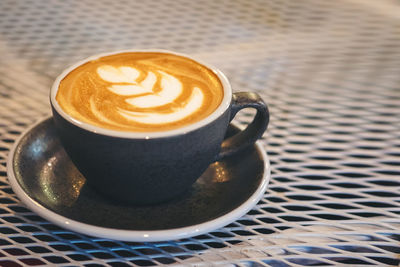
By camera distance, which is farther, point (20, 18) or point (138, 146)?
point (20, 18)

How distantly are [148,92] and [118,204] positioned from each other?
150 millimetres

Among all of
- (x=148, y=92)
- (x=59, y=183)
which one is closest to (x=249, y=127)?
(x=148, y=92)

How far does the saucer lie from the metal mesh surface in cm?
3

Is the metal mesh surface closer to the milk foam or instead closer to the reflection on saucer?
the reflection on saucer

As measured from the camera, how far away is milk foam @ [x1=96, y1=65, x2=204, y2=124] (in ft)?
1.83

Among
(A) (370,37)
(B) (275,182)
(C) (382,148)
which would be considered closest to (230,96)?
(B) (275,182)

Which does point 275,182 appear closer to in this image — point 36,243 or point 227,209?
point 227,209

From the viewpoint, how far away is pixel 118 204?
1.92 ft

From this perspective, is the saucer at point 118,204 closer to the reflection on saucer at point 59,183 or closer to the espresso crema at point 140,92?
the reflection on saucer at point 59,183

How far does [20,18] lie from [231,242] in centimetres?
79

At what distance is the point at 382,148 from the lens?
2.32 feet

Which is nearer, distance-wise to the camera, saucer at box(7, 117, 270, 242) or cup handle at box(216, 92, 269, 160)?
saucer at box(7, 117, 270, 242)

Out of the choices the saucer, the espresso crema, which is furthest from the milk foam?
the saucer

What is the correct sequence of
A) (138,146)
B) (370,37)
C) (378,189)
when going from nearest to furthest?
1. (138,146)
2. (378,189)
3. (370,37)
